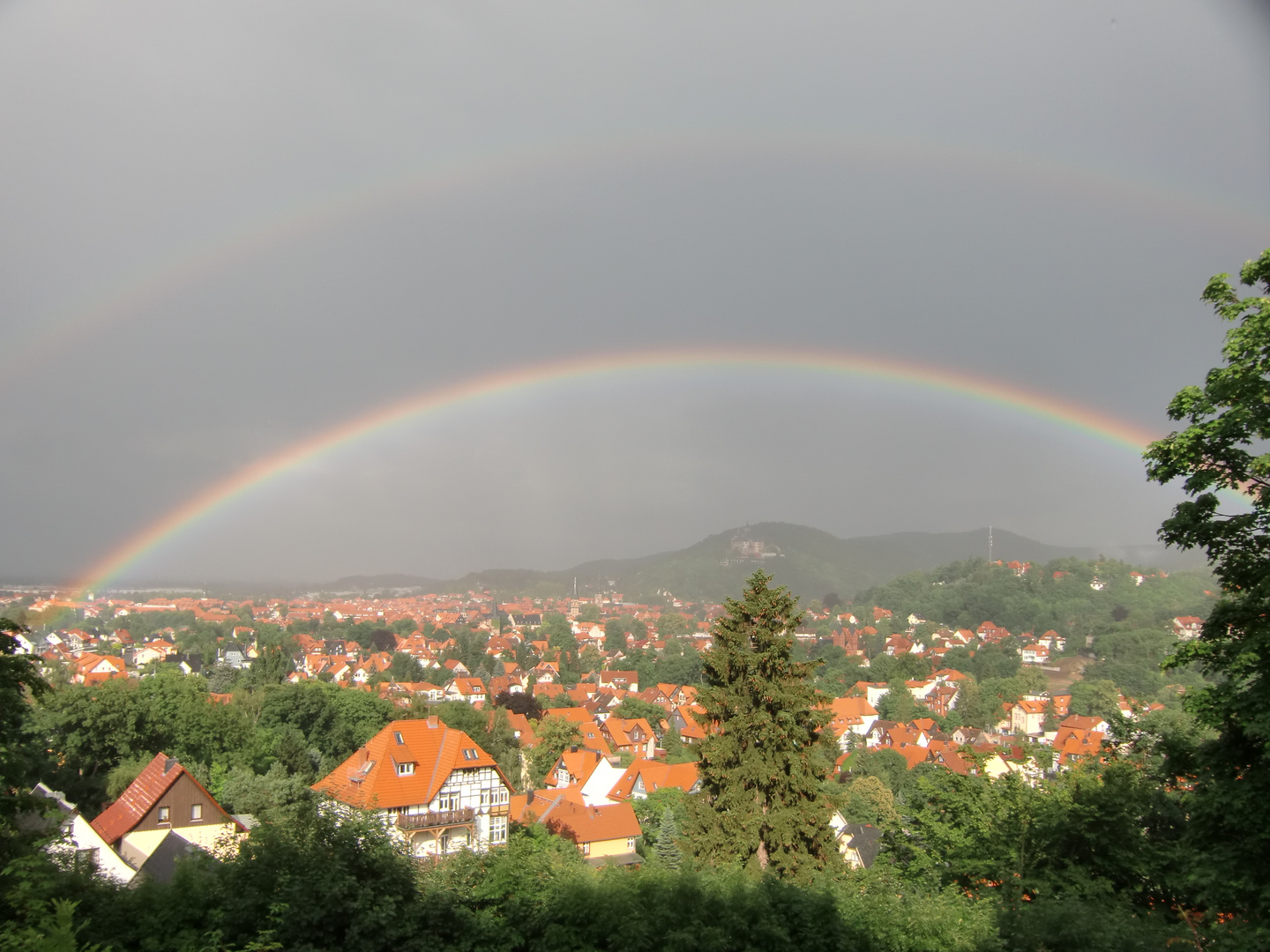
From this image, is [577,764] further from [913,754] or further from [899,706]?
[899,706]

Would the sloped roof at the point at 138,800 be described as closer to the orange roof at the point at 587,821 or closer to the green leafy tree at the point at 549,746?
the orange roof at the point at 587,821

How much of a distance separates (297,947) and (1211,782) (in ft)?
28.1

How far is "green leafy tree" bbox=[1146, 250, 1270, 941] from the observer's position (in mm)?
7230

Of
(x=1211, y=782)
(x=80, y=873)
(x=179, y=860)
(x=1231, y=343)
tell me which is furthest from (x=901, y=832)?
(x=80, y=873)

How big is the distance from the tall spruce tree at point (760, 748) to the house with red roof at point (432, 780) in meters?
13.3

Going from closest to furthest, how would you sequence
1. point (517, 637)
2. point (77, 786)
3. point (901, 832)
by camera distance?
point (901, 832)
point (77, 786)
point (517, 637)

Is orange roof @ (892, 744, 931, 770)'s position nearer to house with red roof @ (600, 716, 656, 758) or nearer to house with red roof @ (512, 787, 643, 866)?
house with red roof @ (600, 716, 656, 758)

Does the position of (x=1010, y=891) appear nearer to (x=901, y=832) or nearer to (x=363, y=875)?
(x=901, y=832)

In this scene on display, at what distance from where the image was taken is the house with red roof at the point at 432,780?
84.3 ft

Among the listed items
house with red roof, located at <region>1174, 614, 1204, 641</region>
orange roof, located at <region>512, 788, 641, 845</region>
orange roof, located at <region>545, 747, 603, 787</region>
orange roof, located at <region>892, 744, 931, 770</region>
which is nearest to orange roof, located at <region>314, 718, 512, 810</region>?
orange roof, located at <region>512, 788, 641, 845</region>

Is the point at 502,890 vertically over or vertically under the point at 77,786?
over

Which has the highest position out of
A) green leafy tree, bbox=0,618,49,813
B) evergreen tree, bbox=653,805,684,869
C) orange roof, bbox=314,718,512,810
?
green leafy tree, bbox=0,618,49,813

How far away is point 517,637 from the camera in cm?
14375

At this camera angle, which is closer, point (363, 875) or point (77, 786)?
point (363, 875)
